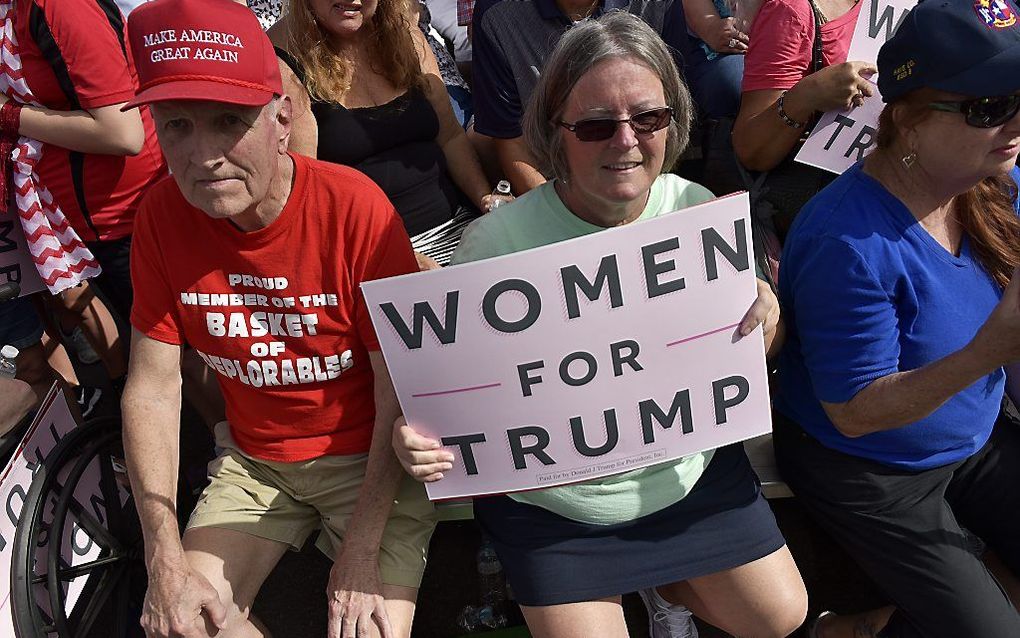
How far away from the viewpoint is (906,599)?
2.30m

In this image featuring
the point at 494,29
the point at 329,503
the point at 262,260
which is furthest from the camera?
the point at 494,29

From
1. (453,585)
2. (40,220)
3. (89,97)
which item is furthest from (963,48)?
(40,220)

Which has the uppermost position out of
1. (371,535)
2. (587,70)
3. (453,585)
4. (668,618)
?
(587,70)

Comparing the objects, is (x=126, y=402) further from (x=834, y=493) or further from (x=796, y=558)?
(x=796, y=558)

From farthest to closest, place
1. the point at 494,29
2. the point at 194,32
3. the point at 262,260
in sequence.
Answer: the point at 494,29
the point at 262,260
the point at 194,32

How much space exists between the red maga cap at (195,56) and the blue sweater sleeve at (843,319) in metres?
1.33

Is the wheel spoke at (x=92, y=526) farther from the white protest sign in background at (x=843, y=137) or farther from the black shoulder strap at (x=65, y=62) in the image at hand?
the white protest sign in background at (x=843, y=137)

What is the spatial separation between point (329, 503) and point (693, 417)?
3.35 feet

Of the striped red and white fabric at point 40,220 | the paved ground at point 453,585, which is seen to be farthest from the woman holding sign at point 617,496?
the striped red and white fabric at point 40,220

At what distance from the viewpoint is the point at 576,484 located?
85.8 inches

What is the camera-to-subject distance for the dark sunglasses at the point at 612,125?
2000 mm

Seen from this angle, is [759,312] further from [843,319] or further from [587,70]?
[587,70]

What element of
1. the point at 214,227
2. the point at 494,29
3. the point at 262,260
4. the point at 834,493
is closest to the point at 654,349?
the point at 834,493

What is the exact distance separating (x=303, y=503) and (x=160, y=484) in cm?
38
